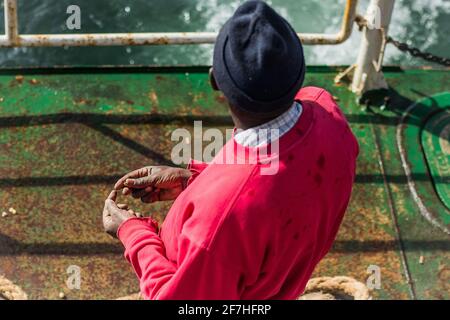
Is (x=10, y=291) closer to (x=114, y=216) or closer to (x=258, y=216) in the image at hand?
(x=114, y=216)

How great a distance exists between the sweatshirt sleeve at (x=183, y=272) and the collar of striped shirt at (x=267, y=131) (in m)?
0.30

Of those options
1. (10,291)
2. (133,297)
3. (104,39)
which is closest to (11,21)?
(104,39)

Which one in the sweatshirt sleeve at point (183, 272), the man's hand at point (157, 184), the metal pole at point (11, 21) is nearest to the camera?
the sweatshirt sleeve at point (183, 272)

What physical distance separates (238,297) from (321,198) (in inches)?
14.7

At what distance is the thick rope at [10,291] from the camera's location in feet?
9.73

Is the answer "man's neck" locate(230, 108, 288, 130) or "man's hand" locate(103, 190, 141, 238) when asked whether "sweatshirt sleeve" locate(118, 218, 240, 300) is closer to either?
"man's hand" locate(103, 190, 141, 238)

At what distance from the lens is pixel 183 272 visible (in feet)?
5.74

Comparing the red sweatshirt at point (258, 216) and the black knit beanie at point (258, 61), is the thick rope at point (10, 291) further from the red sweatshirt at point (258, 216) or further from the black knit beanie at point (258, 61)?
the black knit beanie at point (258, 61)

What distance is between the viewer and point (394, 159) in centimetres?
368

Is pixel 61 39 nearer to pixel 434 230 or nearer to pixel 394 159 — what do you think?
pixel 394 159

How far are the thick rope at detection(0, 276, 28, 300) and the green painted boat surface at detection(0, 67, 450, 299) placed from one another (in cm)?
3

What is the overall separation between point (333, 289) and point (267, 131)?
5.33 feet

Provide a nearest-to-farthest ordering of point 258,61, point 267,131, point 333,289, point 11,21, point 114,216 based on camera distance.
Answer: point 258,61 → point 267,131 → point 114,216 → point 333,289 → point 11,21


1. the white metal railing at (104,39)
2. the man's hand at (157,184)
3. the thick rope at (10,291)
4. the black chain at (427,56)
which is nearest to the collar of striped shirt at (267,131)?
the man's hand at (157,184)
